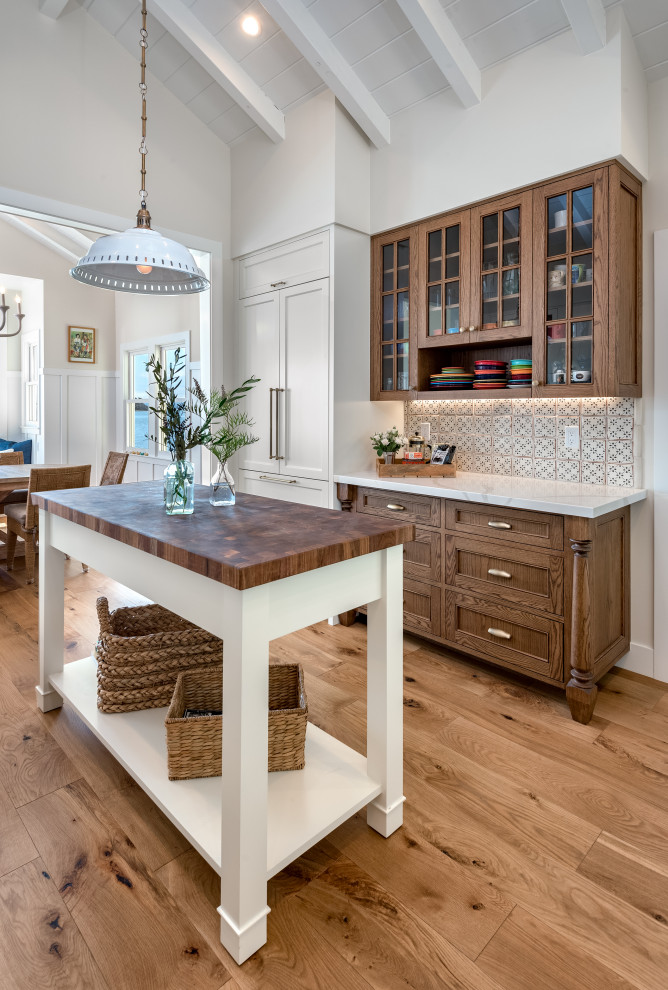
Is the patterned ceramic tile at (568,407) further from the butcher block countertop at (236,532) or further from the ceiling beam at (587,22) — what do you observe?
the butcher block countertop at (236,532)

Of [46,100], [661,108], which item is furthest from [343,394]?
[46,100]

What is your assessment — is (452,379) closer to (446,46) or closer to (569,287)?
(569,287)

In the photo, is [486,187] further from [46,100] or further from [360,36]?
[46,100]

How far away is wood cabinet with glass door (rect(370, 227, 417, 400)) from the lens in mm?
3254

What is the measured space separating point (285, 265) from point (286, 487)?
140 centimetres

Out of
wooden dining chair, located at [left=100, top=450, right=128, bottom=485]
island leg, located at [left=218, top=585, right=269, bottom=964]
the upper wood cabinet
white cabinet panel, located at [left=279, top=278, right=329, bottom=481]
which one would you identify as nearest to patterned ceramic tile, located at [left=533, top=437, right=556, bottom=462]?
the upper wood cabinet

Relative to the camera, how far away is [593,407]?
2.84 m

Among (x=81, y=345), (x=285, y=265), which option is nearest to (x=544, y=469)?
(x=285, y=265)

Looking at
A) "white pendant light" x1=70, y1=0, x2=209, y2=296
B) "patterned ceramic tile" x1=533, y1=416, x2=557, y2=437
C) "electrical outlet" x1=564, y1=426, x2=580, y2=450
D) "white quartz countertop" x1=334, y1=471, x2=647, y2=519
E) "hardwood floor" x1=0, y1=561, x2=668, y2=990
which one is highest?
Result: "white pendant light" x1=70, y1=0, x2=209, y2=296

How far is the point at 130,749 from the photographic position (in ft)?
5.90

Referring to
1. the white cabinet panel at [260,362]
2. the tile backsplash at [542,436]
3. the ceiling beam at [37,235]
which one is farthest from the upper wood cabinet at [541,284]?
the ceiling beam at [37,235]

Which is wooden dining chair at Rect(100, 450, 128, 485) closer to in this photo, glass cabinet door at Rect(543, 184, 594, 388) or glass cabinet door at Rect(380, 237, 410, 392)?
glass cabinet door at Rect(380, 237, 410, 392)

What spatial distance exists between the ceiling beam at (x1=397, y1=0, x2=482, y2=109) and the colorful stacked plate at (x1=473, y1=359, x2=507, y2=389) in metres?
1.30

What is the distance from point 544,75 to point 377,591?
2.55 meters
